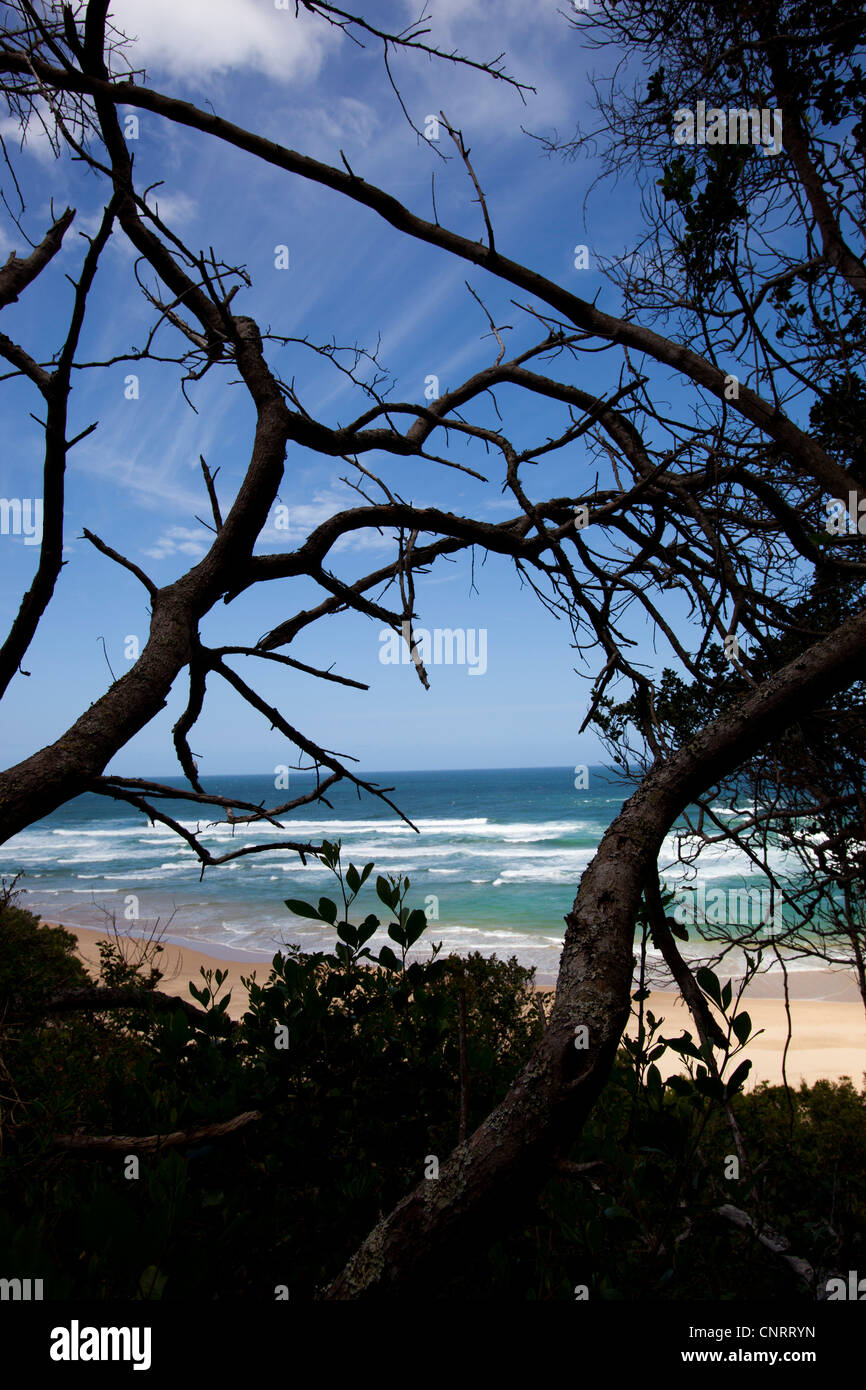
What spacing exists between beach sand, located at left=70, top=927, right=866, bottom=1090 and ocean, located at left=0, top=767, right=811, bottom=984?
1.06 meters

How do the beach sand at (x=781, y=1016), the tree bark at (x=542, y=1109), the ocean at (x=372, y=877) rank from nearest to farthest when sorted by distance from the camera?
the tree bark at (x=542, y=1109), the beach sand at (x=781, y=1016), the ocean at (x=372, y=877)

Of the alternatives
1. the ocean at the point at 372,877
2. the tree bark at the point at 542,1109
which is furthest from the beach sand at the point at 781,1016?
the tree bark at the point at 542,1109

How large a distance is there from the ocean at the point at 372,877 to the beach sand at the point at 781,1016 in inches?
41.6

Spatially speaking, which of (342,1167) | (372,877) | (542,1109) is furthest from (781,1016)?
(372,877)

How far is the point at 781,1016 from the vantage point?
45.5 feet

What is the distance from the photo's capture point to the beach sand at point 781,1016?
34.6ft

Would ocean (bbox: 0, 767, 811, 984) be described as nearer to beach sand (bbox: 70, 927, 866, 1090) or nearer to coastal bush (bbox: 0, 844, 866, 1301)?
beach sand (bbox: 70, 927, 866, 1090)

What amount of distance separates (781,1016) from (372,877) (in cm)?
1995

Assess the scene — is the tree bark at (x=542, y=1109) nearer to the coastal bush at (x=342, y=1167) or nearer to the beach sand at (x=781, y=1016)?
the coastal bush at (x=342, y=1167)

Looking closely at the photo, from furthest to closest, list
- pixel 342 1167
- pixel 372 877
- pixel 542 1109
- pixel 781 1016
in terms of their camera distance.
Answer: pixel 372 877, pixel 781 1016, pixel 342 1167, pixel 542 1109

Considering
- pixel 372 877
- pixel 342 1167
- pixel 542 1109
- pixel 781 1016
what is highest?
pixel 542 1109

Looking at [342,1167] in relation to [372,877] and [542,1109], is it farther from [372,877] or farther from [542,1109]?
[372,877]

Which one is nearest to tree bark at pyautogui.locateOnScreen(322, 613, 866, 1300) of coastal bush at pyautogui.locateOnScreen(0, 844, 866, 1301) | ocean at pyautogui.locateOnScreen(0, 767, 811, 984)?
coastal bush at pyautogui.locateOnScreen(0, 844, 866, 1301)

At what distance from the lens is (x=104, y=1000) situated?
298 cm
